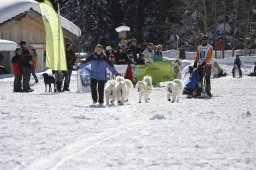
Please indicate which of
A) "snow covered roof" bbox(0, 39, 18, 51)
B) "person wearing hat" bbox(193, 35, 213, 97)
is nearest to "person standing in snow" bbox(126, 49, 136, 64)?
"person wearing hat" bbox(193, 35, 213, 97)

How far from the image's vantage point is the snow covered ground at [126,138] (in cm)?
612

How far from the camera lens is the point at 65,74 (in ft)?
60.8

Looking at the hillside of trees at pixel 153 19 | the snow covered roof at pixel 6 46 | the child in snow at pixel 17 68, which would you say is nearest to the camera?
the child in snow at pixel 17 68

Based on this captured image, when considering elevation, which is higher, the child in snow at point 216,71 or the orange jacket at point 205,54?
the orange jacket at point 205,54

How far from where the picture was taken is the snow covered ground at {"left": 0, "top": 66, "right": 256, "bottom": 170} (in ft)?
20.1

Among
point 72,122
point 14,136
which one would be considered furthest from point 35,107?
point 14,136

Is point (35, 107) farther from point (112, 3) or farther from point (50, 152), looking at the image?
point (112, 3)

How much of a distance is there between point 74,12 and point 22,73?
33399 millimetres

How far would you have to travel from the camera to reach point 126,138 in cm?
771

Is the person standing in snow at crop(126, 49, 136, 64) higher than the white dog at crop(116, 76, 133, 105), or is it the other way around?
the person standing in snow at crop(126, 49, 136, 64)

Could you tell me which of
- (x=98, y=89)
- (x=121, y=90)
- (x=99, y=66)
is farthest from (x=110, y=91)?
(x=99, y=66)

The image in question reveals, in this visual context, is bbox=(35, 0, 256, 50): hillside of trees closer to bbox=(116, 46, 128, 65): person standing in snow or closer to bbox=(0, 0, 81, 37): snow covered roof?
bbox=(0, 0, 81, 37): snow covered roof

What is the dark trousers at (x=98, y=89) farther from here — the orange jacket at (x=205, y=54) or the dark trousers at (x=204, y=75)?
the orange jacket at (x=205, y=54)

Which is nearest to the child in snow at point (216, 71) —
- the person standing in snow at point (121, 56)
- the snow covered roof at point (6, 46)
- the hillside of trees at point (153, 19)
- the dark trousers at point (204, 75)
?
the person standing in snow at point (121, 56)
